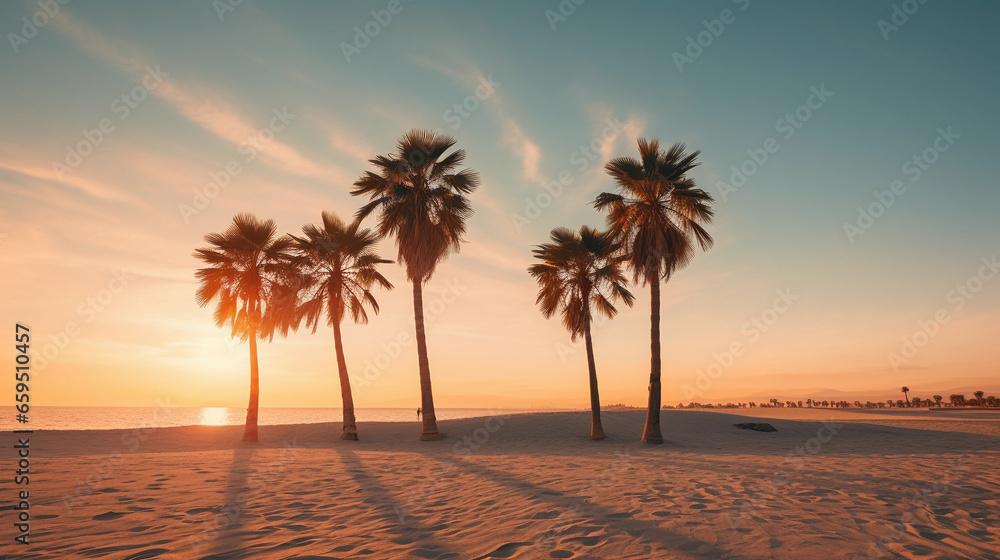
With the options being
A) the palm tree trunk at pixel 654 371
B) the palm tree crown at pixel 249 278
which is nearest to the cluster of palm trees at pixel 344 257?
the palm tree crown at pixel 249 278

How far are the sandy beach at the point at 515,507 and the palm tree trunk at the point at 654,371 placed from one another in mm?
6950

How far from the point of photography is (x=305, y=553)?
5.72 m

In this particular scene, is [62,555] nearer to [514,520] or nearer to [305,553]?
[305,553]

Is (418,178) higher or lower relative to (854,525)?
higher

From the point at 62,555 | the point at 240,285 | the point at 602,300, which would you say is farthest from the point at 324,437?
the point at 62,555

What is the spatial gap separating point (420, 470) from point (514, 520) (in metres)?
6.84

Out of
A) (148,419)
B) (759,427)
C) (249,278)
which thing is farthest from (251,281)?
(148,419)

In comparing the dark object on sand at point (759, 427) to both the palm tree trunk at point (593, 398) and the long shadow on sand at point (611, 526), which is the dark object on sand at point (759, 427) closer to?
the palm tree trunk at point (593, 398)

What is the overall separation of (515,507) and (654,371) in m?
16.4

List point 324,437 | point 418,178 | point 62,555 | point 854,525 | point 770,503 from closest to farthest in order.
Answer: point 62,555, point 854,525, point 770,503, point 418,178, point 324,437

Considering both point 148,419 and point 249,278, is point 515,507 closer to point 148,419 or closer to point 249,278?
point 249,278

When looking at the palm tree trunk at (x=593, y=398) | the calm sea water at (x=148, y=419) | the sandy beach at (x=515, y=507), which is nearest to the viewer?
the sandy beach at (x=515, y=507)

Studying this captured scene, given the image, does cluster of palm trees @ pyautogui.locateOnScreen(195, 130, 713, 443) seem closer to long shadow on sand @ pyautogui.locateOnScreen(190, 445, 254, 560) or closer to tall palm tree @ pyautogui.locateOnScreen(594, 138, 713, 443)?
tall palm tree @ pyautogui.locateOnScreen(594, 138, 713, 443)

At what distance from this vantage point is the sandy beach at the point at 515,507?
5.87m
